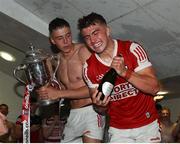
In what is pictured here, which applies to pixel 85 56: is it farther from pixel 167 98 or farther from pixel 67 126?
pixel 167 98

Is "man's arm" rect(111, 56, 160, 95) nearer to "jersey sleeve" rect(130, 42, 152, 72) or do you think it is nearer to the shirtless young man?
"jersey sleeve" rect(130, 42, 152, 72)

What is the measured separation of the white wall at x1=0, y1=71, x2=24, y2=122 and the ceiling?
132 centimetres

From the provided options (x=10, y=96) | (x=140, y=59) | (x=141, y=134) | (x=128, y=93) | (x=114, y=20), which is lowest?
(x=141, y=134)

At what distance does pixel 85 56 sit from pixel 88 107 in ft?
1.24

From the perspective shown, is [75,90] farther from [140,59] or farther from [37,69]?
[140,59]

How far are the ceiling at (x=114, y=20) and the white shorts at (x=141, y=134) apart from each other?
1.14 metres

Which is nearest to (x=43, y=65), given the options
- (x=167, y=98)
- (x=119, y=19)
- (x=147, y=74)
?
(x=147, y=74)

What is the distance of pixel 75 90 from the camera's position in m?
2.52

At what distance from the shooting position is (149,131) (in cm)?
220

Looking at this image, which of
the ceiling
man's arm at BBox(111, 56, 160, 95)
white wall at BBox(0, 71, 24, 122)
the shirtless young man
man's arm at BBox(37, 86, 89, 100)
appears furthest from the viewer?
white wall at BBox(0, 71, 24, 122)

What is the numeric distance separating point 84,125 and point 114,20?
1.07 meters

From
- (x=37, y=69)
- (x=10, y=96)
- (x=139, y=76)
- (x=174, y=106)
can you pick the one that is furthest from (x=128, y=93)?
(x=174, y=106)

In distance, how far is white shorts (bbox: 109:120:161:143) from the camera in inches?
86.6

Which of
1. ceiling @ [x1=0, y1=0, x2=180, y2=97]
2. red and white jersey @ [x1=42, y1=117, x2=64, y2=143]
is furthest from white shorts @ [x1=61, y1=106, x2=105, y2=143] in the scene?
ceiling @ [x1=0, y1=0, x2=180, y2=97]
